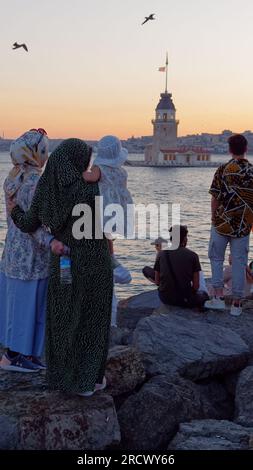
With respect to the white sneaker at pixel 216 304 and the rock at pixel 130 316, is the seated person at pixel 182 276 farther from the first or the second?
the rock at pixel 130 316

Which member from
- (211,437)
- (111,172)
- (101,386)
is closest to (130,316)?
(111,172)

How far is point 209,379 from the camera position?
210 inches

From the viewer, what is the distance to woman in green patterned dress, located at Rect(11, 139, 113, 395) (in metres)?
3.76

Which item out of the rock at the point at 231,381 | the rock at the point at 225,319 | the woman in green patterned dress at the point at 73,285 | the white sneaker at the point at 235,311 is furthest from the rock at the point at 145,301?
the woman in green patterned dress at the point at 73,285

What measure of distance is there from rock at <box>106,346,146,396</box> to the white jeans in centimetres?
176

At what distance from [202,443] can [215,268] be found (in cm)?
264

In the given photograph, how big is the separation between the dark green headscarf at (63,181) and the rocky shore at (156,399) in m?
1.08

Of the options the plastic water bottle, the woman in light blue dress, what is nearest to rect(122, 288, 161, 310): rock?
the woman in light blue dress

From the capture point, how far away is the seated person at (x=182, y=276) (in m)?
6.35

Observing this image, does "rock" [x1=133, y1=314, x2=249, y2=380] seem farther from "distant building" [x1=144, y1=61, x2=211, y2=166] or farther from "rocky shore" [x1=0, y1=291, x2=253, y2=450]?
"distant building" [x1=144, y1=61, x2=211, y2=166]

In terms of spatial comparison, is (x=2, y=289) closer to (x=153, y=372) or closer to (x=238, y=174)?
(x=153, y=372)

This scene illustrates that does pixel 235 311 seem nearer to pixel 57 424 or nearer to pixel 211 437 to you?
pixel 211 437
